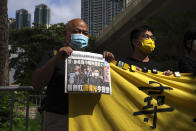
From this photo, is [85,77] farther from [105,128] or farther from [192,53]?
[192,53]

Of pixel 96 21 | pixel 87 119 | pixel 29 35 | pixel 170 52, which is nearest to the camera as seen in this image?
pixel 87 119

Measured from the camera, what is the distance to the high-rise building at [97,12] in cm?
3378

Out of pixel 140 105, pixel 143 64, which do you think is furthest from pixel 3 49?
pixel 140 105

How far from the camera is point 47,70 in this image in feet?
7.64

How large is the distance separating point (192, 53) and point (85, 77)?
1316 millimetres

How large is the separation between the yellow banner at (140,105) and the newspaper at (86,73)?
18 cm

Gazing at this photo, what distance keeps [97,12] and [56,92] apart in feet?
110

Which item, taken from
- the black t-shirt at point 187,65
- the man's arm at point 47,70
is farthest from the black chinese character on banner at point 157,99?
the man's arm at point 47,70

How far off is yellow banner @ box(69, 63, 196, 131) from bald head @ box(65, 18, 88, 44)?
53 centimetres

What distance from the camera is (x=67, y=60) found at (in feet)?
8.11

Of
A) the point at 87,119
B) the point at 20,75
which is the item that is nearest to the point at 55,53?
the point at 87,119

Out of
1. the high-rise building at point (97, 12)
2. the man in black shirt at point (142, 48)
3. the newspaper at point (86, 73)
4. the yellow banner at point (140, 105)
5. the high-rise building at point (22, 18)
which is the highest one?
the high-rise building at point (22, 18)

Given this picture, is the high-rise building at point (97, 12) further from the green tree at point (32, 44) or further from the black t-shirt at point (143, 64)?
the black t-shirt at point (143, 64)

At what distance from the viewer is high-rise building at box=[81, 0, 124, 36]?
33781mm
